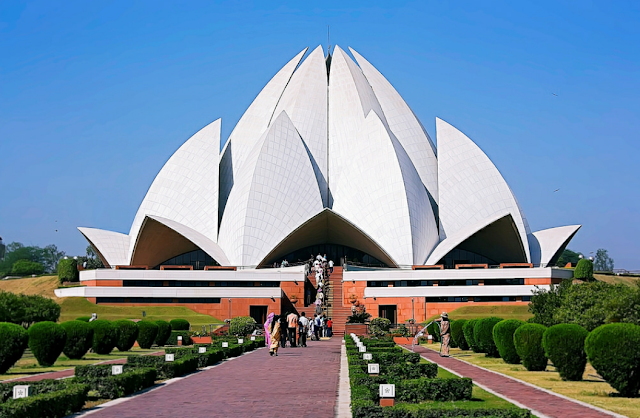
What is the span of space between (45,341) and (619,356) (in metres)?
10.9

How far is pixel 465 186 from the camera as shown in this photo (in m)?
45.0

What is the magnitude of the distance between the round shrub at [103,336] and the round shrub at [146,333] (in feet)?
10.7

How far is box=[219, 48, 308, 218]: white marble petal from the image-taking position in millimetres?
47094

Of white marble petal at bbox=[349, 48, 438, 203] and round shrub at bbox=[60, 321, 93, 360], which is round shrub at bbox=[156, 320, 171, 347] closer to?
round shrub at bbox=[60, 321, 93, 360]

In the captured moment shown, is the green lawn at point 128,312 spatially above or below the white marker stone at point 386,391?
above

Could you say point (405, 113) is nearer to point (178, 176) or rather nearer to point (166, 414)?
point (178, 176)

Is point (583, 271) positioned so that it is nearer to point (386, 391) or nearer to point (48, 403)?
point (386, 391)

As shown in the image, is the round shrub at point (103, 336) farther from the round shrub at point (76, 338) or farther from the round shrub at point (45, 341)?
the round shrub at point (45, 341)

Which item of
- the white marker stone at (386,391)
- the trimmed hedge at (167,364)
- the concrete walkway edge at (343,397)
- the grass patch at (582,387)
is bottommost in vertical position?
the grass patch at (582,387)

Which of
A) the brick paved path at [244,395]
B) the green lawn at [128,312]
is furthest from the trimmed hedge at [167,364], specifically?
the green lawn at [128,312]

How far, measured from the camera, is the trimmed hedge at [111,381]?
9.43 meters

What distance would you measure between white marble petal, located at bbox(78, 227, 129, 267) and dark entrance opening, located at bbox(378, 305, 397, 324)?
669 inches

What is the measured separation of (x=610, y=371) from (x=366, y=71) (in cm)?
4200

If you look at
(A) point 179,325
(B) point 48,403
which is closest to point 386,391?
(B) point 48,403
